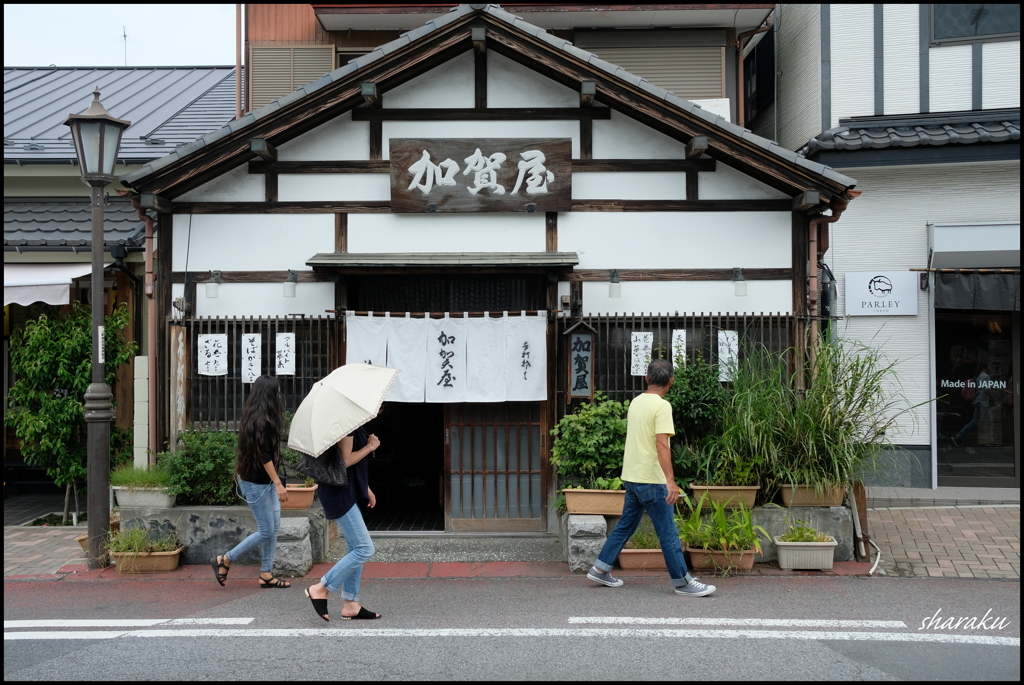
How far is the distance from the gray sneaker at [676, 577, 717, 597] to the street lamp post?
19.1 feet

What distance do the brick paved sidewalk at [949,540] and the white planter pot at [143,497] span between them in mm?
7310

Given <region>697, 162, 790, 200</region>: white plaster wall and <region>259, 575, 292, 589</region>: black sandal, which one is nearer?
<region>259, 575, 292, 589</region>: black sandal

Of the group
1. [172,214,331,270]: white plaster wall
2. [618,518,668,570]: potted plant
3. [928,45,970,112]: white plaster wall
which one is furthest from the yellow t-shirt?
[928,45,970,112]: white plaster wall

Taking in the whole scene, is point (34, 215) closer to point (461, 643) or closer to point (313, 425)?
point (313, 425)

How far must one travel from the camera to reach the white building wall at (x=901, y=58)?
11391mm

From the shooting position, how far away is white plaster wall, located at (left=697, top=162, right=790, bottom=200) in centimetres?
880

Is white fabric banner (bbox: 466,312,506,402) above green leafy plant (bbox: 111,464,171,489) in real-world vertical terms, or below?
above

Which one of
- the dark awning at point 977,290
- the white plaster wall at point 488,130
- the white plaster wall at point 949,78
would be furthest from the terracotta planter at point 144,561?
the white plaster wall at point 949,78

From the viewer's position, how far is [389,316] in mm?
8492

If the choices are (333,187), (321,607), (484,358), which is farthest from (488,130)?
(321,607)

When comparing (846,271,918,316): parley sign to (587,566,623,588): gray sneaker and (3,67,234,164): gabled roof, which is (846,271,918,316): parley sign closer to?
(587,566,623,588): gray sneaker

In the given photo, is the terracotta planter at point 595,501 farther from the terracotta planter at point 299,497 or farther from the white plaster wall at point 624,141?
the white plaster wall at point 624,141

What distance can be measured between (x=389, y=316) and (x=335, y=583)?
11.2 ft

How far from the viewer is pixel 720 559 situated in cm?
740
